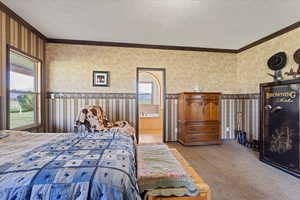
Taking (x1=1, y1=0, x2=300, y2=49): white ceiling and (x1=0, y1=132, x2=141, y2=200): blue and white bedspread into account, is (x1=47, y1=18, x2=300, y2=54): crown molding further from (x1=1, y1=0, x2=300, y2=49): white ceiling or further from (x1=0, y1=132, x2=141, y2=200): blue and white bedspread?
(x1=0, y1=132, x2=141, y2=200): blue and white bedspread

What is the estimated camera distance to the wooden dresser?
13.5 feet

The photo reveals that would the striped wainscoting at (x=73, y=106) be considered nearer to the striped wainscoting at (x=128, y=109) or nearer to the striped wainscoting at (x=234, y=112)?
the striped wainscoting at (x=128, y=109)

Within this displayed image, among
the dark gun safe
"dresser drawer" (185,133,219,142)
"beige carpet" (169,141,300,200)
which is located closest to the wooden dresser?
"dresser drawer" (185,133,219,142)

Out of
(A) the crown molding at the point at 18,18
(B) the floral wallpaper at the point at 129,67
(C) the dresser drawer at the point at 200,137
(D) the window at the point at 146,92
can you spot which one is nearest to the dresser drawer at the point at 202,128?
(C) the dresser drawer at the point at 200,137

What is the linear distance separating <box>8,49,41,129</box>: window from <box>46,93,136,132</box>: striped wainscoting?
336 millimetres

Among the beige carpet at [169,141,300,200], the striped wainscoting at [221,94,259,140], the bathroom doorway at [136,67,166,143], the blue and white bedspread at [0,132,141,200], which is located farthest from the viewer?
the bathroom doorway at [136,67,166,143]

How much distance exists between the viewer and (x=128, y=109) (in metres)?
4.39

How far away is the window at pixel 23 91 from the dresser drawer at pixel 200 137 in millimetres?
3501

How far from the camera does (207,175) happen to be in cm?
259

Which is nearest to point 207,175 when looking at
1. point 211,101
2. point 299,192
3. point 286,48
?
point 299,192

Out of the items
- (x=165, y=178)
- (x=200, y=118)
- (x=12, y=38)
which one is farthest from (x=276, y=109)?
(x=12, y=38)

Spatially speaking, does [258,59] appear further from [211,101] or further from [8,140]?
[8,140]

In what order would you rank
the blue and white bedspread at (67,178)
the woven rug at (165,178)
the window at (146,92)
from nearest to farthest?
1. the blue and white bedspread at (67,178)
2. the woven rug at (165,178)
3. the window at (146,92)

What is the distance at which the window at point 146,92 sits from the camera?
8.04 m
